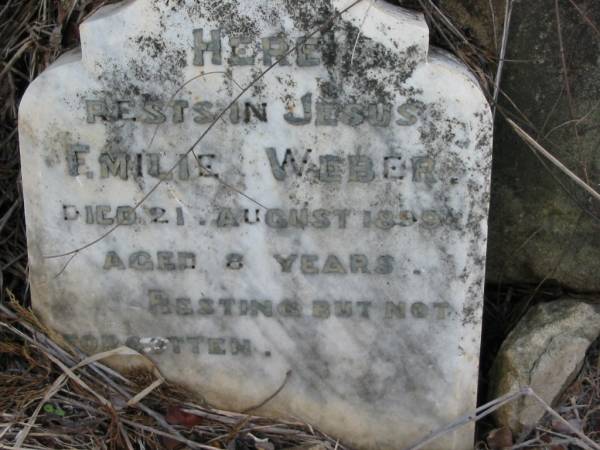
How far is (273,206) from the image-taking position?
1.71m

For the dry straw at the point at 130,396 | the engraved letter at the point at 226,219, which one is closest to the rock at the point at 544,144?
the dry straw at the point at 130,396

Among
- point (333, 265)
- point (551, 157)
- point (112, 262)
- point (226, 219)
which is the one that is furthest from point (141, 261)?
point (551, 157)

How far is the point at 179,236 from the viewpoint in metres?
1.74

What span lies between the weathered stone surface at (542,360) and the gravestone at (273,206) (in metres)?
0.12

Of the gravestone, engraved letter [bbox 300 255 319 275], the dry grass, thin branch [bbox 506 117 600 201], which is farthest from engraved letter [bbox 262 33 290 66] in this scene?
the dry grass

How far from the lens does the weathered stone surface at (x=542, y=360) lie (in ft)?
6.03

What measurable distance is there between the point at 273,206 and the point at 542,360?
718 millimetres

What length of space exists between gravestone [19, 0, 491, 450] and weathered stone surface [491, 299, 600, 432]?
4.8 inches

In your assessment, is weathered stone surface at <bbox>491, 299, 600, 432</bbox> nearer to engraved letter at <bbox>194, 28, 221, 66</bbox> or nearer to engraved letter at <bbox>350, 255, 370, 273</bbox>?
engraved letter at <bbox>350, 255, 370, 273</bbox>

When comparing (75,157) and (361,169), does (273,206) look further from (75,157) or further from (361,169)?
(75,157)

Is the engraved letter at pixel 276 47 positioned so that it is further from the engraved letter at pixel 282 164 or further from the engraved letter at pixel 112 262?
the engraved letter at pixel 112 262

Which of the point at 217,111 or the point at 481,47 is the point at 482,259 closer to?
the point at 481,47

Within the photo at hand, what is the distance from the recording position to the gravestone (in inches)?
63.4

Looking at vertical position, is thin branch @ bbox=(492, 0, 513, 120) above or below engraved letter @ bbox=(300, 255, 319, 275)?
above
